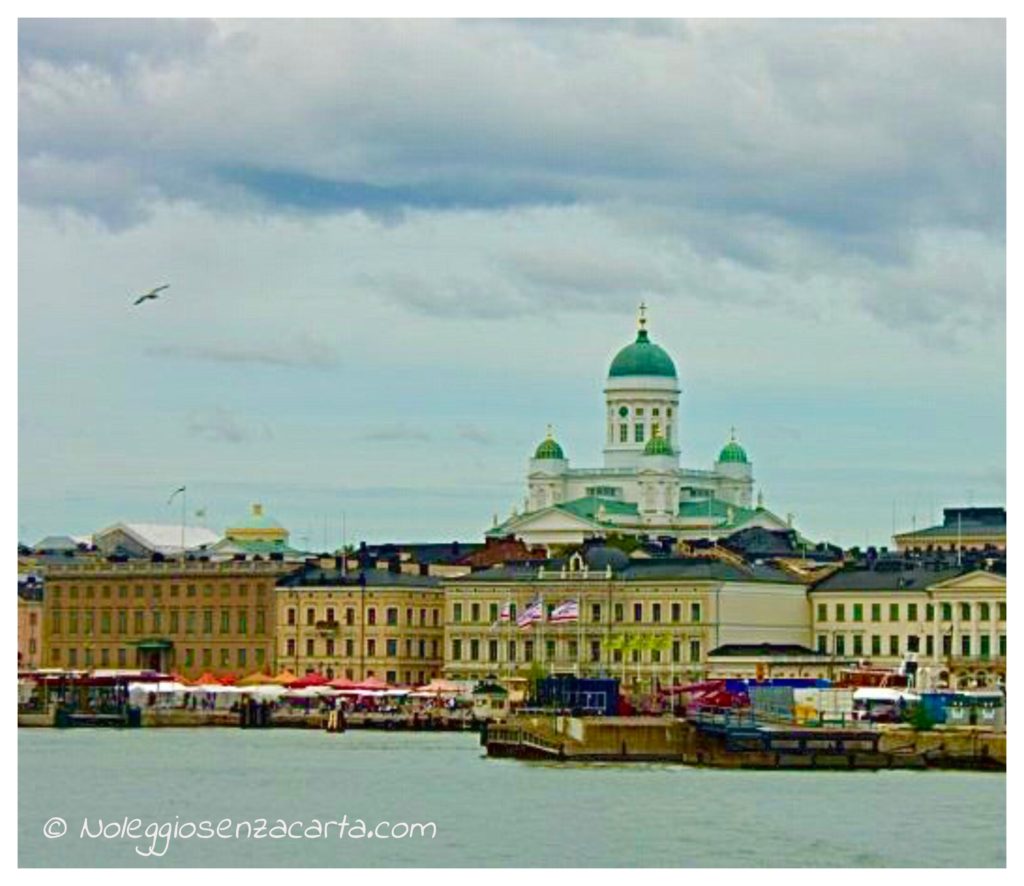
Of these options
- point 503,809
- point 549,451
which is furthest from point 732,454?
point 503,809

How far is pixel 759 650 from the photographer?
9744 centimetres

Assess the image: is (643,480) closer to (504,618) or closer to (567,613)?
(504,618)

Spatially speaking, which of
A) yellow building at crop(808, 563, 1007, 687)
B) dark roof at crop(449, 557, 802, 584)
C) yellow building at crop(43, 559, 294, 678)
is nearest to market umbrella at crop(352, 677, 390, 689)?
dark roof at crop(449, 557, 802, 584)

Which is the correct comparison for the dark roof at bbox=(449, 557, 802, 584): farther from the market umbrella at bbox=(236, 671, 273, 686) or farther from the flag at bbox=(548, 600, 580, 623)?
the market umbrella at bbox=(236, 671, 273, 686)

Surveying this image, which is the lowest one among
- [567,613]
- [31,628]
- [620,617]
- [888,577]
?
[567,613]

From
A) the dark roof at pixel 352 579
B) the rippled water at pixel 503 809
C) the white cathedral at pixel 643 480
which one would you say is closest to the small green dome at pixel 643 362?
the white cathedral at pixel 643 480

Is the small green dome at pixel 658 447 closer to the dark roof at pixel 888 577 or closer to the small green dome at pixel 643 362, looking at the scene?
the small green dome at pixel 643 362

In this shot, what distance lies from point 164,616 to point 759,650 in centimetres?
2119

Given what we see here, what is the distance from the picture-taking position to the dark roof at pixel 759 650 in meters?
97.4

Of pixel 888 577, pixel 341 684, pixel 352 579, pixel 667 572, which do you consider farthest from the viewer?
pixel 352 579

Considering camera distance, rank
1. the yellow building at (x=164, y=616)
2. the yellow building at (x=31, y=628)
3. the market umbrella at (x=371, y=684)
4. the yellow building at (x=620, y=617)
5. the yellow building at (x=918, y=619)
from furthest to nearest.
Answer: the yellow building at (x=31, y=628), the yellow building at (x=164, y=616), the yellow building at (x=620, y=617), the yellow building at (x=918, y=619), the market umbrella at (x=371, y=684)

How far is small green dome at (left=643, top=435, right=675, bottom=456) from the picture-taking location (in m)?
125

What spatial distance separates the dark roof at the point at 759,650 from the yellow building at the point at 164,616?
15.8m

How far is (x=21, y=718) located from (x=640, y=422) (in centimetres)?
4079
